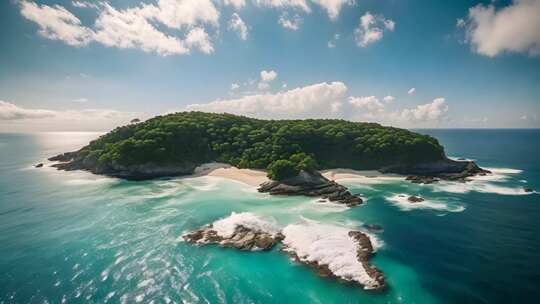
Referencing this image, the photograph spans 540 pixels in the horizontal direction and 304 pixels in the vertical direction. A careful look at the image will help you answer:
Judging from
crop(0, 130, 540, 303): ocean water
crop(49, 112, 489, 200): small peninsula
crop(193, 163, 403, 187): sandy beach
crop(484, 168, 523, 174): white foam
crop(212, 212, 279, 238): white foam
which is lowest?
crop(0, 130, 540, 303): ocean water

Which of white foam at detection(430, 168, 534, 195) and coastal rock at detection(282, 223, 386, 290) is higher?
white foam at detection(430, 168, 534, 195)

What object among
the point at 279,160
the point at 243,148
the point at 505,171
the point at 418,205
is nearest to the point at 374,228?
the point at 418,205

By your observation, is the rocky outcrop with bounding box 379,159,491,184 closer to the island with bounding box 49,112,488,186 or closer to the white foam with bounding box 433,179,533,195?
the island with bounding box 49,112,488,186

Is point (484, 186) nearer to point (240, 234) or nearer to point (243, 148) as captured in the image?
point (240, 234)

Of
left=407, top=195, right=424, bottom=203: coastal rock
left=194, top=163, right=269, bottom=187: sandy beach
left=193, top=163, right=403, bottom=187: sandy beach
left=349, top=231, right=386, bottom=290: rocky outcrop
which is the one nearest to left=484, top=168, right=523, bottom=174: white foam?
left=193, top=163, right=403, bottom=187: sandy beach

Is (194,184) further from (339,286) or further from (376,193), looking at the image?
(339,286)

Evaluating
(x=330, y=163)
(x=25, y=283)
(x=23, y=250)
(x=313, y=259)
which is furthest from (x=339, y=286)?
(x=330, y=163)
